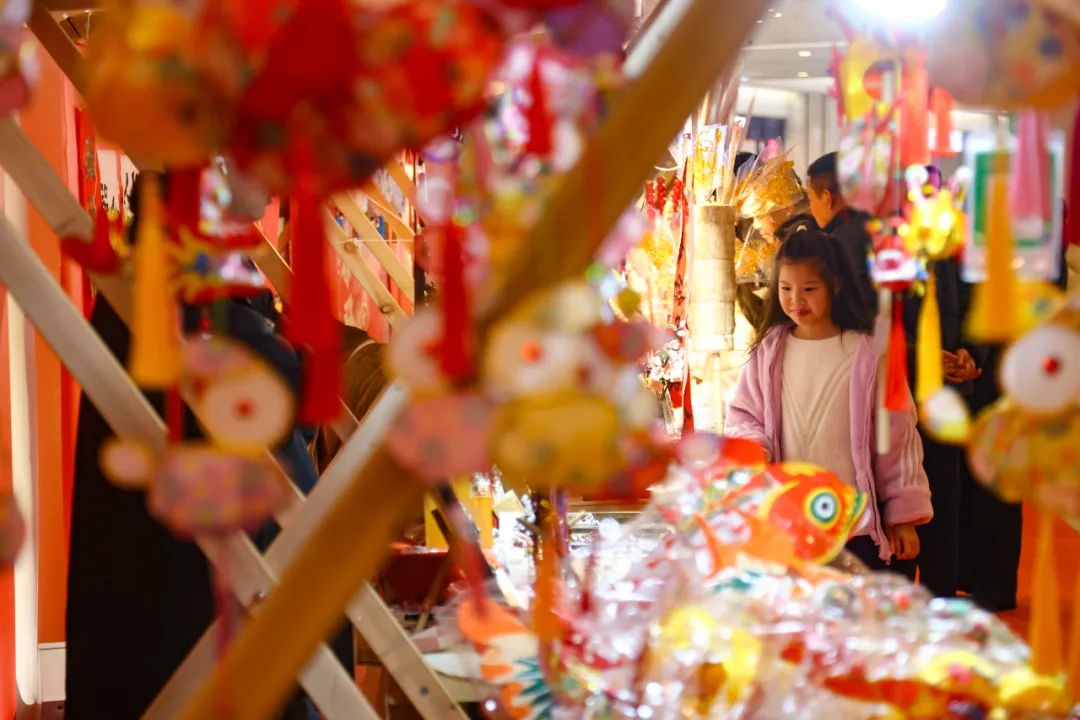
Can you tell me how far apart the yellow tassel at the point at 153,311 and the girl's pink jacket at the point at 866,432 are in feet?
4.87

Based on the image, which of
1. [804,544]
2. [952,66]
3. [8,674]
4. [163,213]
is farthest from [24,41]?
[8,674]

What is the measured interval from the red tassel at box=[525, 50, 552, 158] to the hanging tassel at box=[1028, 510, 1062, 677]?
1.45 ft

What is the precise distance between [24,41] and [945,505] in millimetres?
2724

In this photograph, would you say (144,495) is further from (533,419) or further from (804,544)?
(533,419)

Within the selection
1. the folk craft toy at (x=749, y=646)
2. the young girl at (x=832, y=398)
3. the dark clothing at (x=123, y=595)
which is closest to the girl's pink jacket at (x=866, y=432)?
the young girl at (x=832, y=398)

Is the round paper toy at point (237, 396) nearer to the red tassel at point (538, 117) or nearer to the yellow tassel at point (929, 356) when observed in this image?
the red tassel at point (538, 117)

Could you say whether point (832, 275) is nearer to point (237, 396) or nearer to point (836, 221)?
point (836, 221)

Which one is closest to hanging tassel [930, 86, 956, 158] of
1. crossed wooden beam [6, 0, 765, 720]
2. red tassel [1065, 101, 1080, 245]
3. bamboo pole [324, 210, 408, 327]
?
red tassel [1065, 101, 1080, 245]

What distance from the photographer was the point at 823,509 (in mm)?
1277

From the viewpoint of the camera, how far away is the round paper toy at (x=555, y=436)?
626mm

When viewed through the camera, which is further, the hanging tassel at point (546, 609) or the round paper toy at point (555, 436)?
the hanging tassel at point (546, 609)

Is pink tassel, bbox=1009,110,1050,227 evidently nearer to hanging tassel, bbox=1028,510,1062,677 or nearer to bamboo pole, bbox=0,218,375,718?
hanging tassel, bbox=1028,510,1062,677

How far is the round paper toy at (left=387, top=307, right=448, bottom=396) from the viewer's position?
64 cm

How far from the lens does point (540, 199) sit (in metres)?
0.71
